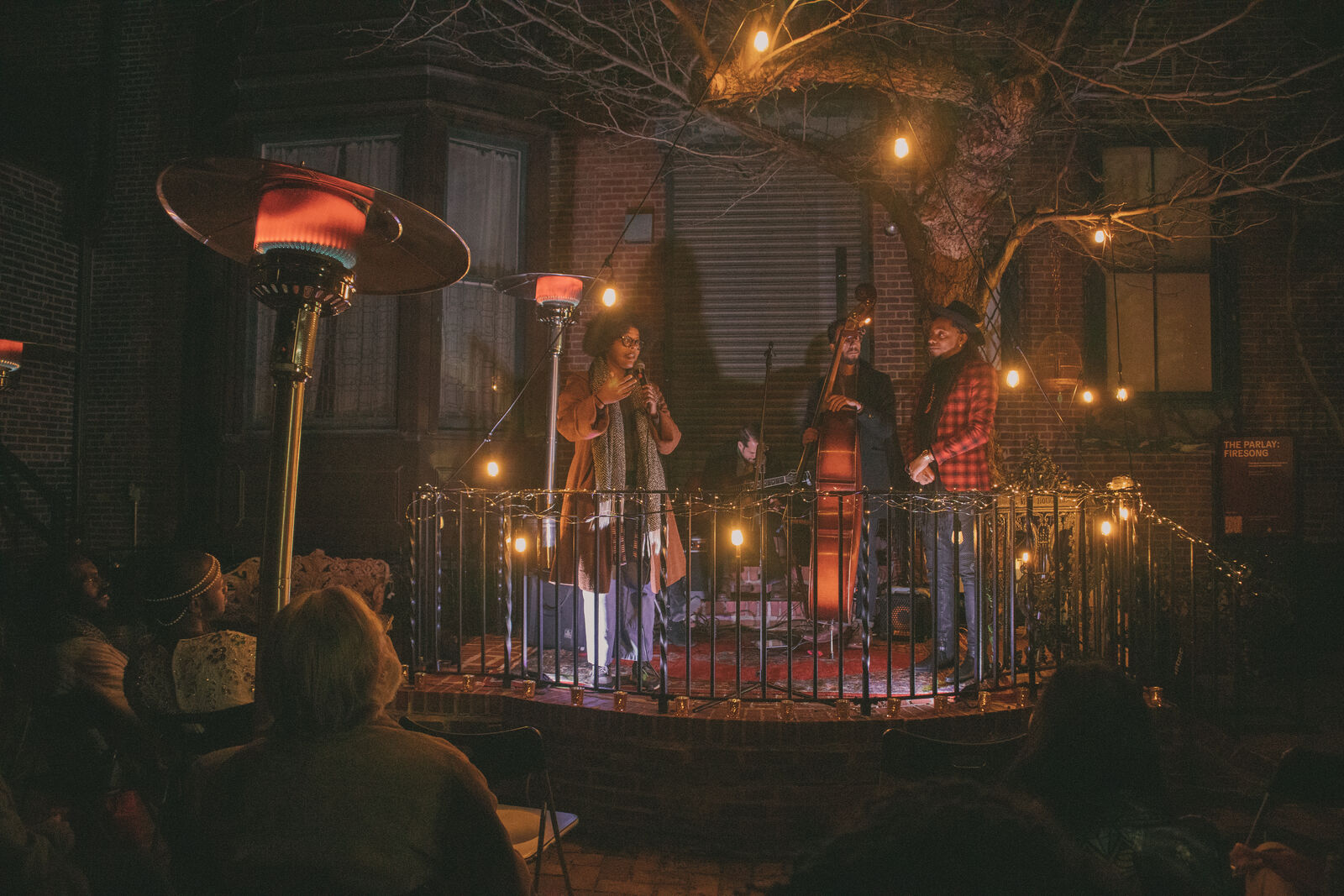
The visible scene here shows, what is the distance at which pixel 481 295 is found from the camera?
7496 mm

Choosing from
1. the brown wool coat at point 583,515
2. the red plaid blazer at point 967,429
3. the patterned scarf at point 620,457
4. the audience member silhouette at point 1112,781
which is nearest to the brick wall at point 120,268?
the brown wool coat at point 583,515

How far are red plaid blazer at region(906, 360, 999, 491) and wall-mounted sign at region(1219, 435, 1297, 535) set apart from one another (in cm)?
440

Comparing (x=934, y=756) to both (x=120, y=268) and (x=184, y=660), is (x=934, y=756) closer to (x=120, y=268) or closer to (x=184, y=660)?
(x=184, y=660)

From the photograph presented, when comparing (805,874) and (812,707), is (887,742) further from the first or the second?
(805,874)

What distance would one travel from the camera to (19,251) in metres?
8.19

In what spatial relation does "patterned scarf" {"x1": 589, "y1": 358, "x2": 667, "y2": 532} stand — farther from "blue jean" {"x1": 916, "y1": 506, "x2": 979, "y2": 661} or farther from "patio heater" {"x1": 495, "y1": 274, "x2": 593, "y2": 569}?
"blue jean" {"x1": 916, "y1": 506, "x2": 979, "y2": 661}

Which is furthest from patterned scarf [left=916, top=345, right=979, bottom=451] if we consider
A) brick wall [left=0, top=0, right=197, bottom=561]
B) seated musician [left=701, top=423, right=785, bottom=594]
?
brick wall [left=0, top=0, right=197, bottom=561]

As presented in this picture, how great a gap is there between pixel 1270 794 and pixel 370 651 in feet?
9.73

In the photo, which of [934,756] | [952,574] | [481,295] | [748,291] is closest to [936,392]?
[952,574]

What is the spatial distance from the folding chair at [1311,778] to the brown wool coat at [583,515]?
3.01m

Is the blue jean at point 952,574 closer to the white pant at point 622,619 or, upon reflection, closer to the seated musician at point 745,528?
the white pant at point 622,619

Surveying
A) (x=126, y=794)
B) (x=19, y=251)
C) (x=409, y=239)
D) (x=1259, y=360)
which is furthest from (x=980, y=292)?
(x=19, y=251)

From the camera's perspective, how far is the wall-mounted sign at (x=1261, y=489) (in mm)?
7590

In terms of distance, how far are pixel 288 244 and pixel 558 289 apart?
317cm
